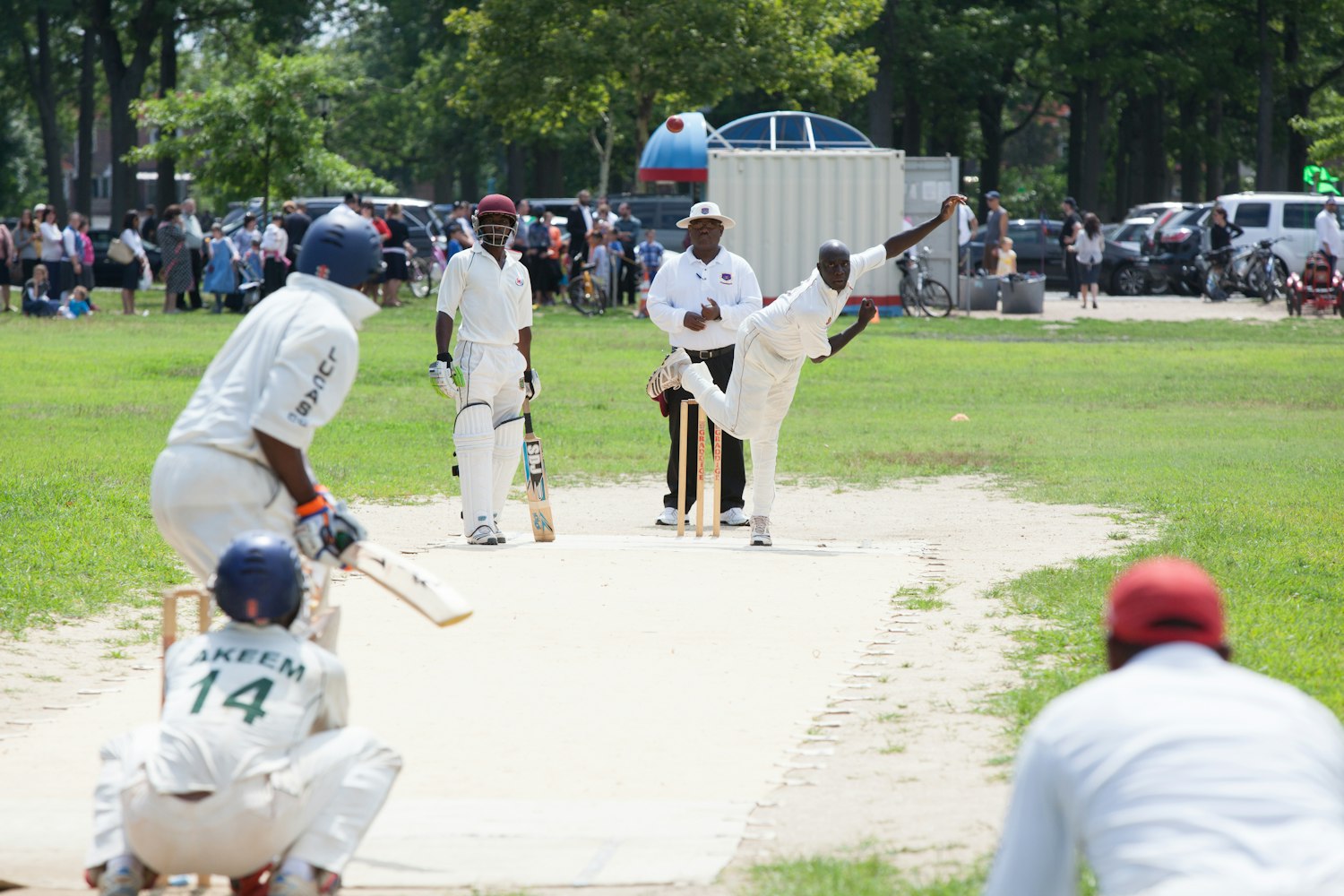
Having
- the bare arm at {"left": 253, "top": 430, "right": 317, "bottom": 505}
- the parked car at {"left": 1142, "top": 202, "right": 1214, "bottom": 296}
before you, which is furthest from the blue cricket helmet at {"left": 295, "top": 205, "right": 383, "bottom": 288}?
the parked car at {"left": 1142, "top": 202, "right": 1214, "bottom": 296}

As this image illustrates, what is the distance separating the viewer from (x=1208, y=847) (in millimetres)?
2957

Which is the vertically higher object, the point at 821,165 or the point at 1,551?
the point at 821,165

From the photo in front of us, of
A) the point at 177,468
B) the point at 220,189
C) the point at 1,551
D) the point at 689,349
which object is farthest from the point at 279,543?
the point at 220,189

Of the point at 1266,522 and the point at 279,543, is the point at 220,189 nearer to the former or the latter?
the point at 1266,522

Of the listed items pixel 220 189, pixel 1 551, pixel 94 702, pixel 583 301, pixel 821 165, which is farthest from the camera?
pixel 220 189

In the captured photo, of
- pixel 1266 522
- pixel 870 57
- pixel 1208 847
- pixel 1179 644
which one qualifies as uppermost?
pixel 870 57

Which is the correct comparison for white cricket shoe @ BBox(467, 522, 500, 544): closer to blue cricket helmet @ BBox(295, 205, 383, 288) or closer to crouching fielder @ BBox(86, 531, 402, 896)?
blue cricket helmet @ BBox(295, 205, 383, 288)

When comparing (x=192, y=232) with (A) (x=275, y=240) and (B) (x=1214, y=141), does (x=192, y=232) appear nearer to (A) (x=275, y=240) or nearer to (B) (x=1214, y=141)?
(A) (x=275, y=240)

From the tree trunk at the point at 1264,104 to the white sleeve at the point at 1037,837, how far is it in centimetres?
4545

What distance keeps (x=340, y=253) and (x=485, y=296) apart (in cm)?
496

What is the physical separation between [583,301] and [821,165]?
16.7ft

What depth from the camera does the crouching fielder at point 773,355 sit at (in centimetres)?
1042

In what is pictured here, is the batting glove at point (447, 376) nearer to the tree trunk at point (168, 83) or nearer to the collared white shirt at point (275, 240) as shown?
the collared white shirt at point (275, 240)

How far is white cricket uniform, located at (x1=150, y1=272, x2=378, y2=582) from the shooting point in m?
5.02
